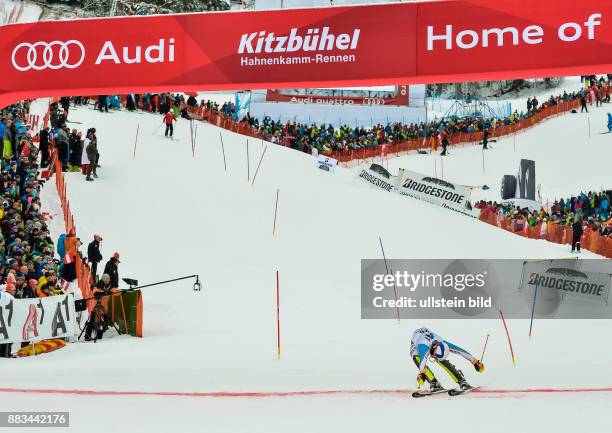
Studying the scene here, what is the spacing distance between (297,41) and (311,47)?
16 centimetres

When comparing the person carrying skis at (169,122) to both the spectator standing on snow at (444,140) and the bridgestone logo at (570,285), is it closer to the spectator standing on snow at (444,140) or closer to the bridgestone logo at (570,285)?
the bridgestone logo at (570,285)

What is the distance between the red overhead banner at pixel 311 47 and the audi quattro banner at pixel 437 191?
15324 mm

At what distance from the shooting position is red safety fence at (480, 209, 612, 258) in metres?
22.5

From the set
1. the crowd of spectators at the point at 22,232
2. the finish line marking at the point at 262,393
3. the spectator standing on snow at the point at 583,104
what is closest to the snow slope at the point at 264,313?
the finish line marking at the point at 262,393

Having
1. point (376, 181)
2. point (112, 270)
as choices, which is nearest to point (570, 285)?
point (112, 270)

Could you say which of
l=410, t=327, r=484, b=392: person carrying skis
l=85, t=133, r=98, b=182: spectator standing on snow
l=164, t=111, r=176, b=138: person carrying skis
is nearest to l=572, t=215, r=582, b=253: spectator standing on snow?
l=164, t=111, r=176, b=138: person carrying skis

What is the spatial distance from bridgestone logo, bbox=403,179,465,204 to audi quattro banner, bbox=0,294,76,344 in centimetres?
1373

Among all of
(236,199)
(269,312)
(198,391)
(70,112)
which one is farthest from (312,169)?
(198,391)

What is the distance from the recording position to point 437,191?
24.5m

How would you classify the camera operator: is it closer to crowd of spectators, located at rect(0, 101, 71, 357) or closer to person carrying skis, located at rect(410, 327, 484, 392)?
crowd of spectators, located at rect(0, 101, 71, 357)

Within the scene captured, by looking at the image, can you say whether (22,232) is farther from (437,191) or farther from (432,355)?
(437,191)

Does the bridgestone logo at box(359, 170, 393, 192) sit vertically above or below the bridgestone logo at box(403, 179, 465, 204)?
above

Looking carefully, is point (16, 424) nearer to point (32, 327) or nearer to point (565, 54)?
point (32, 327)

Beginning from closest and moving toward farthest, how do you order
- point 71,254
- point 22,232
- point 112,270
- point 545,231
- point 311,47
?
point 311,47 < point 112,270 < point 22,232 < point 71,254 < point 545,231
